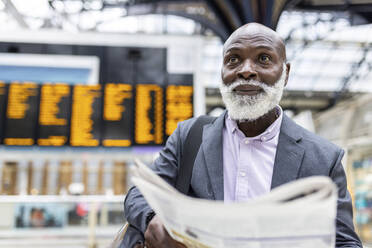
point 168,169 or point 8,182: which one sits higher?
point 168,169

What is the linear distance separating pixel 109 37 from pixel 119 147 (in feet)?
6.11

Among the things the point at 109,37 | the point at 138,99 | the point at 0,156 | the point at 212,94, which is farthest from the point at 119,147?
the point at 212,94

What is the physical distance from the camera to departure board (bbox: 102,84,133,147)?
4891mm

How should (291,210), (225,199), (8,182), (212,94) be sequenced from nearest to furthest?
(291,210) < (225,199) < (8,182) < (212,94)

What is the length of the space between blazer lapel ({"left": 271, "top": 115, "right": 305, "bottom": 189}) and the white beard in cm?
11

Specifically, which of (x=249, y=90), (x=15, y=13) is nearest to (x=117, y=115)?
(x=249, y=90)

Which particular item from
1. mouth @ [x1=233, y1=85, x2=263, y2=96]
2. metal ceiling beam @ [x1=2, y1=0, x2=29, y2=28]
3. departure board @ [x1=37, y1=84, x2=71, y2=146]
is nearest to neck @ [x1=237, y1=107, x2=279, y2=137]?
mouth @ [x1=233, y1=85, x2=263, y2=96]

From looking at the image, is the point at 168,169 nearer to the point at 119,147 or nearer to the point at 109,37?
the point at 119,147

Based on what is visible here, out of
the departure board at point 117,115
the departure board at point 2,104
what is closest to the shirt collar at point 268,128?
the departure board at point 117,115

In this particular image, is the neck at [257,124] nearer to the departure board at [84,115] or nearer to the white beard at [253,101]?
the white beard at [253,101]

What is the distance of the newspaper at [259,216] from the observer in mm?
588

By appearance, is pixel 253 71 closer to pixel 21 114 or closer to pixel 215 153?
pixel 215 153

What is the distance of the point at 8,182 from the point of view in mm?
9008

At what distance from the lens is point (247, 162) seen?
1.19 metres
